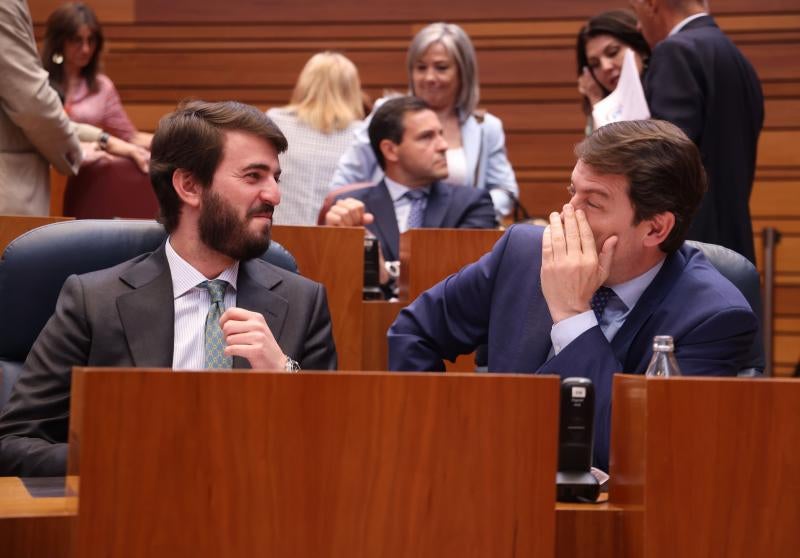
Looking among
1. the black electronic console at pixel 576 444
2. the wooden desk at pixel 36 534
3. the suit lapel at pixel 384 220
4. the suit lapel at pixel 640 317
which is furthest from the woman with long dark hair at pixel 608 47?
the wooden desk at pixel 36 534

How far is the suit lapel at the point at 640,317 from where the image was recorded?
2361 mm

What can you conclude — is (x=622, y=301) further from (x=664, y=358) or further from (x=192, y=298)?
(x=192, y=298)

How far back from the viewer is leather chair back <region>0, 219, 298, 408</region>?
8.17 feet

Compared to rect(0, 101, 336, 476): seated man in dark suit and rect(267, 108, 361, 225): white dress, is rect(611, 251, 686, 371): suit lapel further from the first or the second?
rect(267, 108, 361, 225): white dress

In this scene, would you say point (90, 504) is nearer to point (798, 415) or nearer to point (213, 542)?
point (213, 542)

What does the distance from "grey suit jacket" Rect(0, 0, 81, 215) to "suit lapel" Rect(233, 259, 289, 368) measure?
5.24 ft

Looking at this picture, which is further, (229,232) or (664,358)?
(229,232)

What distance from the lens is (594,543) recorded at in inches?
63.3

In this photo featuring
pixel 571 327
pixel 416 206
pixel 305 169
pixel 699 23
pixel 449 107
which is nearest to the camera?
pixel 571 327

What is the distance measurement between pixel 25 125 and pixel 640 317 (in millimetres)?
2333

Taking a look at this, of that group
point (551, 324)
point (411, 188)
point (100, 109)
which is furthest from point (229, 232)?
point (100, 109)

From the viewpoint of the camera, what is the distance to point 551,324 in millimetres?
2441

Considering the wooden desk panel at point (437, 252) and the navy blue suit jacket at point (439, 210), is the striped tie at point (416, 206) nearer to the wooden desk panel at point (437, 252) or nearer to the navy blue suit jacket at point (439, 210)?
the navy blue suit jacket at point (439, 210)

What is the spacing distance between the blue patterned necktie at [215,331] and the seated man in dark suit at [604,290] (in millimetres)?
367
